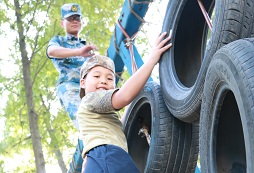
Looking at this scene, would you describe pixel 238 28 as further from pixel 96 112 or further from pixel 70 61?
pixel 70 61

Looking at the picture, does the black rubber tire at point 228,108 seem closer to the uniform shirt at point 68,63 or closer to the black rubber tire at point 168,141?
the black rubber tire at point 168,141

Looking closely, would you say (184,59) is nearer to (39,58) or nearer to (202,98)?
(202,98)

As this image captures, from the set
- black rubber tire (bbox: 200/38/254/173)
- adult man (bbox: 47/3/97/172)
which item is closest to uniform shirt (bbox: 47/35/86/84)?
adult man (bbox: 47/3/97/172)

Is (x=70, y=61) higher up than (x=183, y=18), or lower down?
higher up

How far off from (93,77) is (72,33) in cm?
212

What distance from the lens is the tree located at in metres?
7.89

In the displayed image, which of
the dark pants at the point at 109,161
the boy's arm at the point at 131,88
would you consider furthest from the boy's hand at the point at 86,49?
the dark pants at the point at 109,161

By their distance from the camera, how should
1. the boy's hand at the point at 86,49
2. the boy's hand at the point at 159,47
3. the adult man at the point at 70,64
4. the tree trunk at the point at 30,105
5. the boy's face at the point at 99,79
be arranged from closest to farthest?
the boy's face at the point at 99,79 → the boy's hand at the point at 159,47 → the boy's hand at the point at 86,49 → the adult man at the point at 70,64 → the tree trunk at the point at 30,105

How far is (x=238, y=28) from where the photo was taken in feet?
7.19

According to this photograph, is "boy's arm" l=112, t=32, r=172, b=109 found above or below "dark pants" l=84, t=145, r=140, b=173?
above

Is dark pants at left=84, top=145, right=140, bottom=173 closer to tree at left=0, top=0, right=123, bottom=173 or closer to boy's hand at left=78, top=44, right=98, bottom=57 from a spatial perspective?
boy's hand at left=78, top=44, right=98, bottom=57

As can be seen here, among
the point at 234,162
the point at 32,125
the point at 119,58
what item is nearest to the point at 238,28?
the point at 234,162

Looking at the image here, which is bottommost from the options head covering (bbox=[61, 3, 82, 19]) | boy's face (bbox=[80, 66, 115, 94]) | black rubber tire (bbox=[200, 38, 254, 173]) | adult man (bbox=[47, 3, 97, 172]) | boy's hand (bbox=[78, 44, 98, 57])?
black rubber tire (bbox=[200, 38, 254, 173])

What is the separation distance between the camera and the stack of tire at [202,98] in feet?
6.34
